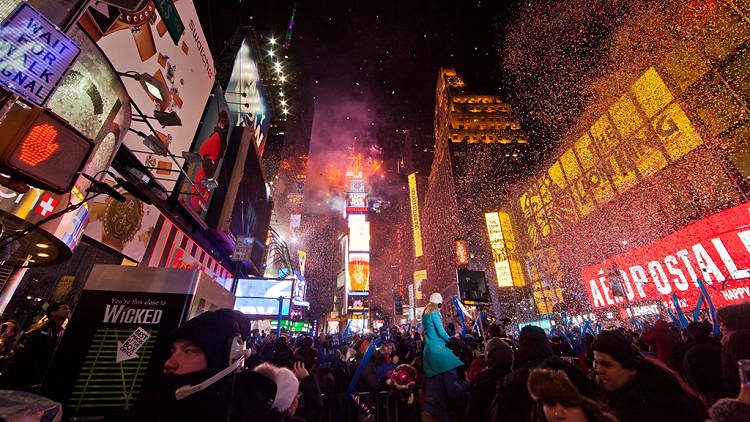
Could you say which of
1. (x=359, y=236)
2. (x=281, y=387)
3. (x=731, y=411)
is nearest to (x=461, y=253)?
(x=359, y=236)

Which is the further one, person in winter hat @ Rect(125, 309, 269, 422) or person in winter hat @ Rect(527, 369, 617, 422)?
person in winter hat @ Rect(527, 369, 617, 422)

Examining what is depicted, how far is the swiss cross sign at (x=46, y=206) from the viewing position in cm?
475

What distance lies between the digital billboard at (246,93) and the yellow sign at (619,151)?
87.4 ft

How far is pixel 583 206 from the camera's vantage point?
27.2m

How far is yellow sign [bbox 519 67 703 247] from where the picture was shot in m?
18.4

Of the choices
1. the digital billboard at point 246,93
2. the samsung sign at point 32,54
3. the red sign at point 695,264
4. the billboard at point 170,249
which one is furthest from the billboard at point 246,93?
the red sign at point 695,264

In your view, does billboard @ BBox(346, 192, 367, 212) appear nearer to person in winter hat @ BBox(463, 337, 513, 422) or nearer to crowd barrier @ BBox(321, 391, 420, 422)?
crowd barrier @ BBox(321, 391, 420, 422)

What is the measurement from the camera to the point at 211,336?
1.76 metres

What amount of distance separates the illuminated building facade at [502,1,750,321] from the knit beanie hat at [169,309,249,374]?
15262 mm

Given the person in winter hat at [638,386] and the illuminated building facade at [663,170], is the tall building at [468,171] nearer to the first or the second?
the illuminated building facade at [663,170]

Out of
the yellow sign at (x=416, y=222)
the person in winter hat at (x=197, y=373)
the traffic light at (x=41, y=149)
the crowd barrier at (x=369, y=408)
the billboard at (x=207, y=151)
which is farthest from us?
the yellow sign at (x=416, y=222)

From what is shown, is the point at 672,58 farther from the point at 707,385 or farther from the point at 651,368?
the point at 651,368

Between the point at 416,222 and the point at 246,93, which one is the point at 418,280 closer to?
the point at 416,222

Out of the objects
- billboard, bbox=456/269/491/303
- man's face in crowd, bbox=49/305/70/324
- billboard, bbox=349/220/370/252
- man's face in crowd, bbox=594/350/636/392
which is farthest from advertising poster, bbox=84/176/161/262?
billboard, bbox=349/220/370/252
